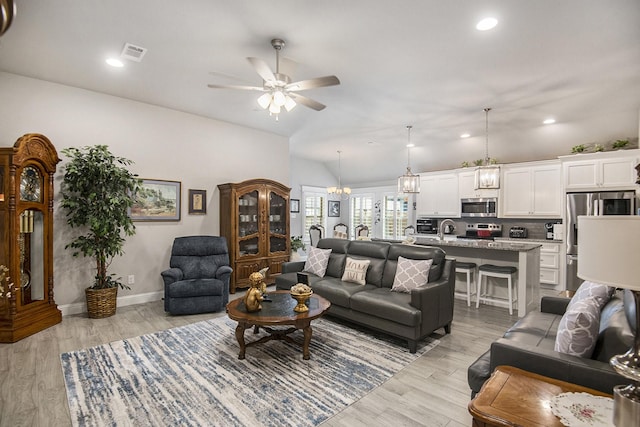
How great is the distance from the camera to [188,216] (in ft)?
17.1

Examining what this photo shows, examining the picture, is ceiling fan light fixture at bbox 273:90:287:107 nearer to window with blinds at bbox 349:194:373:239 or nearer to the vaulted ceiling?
the vaulted ceiling

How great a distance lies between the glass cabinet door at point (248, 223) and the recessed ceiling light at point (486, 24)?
13.0 ft

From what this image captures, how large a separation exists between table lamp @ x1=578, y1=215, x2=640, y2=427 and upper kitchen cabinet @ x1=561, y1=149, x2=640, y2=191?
528 centimetres

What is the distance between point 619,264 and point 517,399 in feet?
2.44

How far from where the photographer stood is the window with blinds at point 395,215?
349 inches

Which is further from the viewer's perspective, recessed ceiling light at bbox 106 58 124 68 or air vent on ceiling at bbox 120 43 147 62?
recessed ceiling light at bbox 106 58 124 68

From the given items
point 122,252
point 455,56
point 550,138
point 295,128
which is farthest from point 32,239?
point 550,138

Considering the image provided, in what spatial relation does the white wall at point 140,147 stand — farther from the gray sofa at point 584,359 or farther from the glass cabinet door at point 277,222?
the gray sofa at point 584,359

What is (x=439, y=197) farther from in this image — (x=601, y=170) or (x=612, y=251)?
(x=612, y=251)

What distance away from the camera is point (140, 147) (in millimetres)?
4699

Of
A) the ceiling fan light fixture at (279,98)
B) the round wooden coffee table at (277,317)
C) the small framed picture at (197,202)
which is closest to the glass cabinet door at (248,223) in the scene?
the small framed picture at (197,202)

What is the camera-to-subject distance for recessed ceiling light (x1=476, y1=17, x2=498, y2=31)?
8.77ft

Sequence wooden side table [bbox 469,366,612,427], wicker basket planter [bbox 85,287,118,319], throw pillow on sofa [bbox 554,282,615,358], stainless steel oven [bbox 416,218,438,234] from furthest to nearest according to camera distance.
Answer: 1. stainless steel oven [bbox 416,218,438,234]
2. wicker basket planter [bbox 85,287,118,319]
3. throw pillow on sofa [bbox 554,282,615,358]
4. wooden side table [bbox 469,366,612,427]

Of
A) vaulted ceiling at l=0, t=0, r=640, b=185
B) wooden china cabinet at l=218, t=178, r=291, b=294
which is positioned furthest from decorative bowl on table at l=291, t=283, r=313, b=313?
wooden china cabinet at l=218, t=178, r=291, b=294
